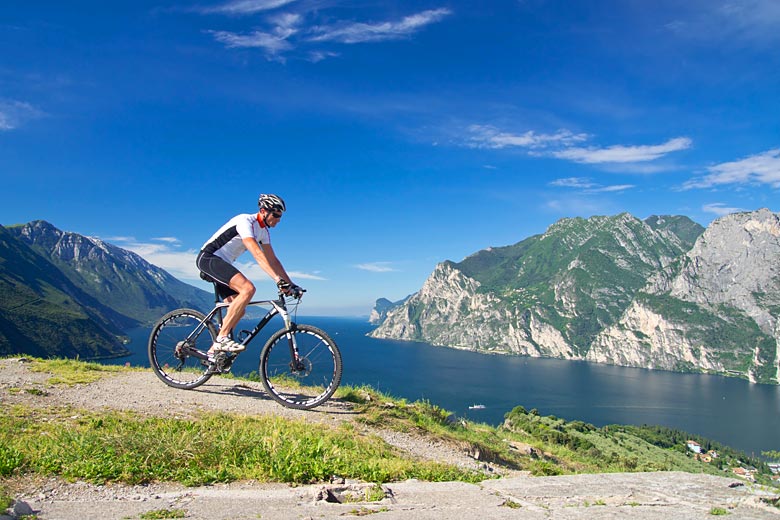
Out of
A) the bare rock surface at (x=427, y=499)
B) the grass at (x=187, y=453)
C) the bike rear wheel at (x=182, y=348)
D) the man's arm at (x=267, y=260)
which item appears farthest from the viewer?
the bike rear wheel at (x=182, y=348)

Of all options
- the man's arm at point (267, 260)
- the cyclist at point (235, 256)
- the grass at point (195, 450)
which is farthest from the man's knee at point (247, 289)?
the grass at point (195, 450)

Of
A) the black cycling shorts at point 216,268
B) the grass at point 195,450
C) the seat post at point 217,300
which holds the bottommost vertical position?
the grass at point 195,450

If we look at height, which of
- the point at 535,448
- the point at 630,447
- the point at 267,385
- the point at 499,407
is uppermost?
the point at 267,385

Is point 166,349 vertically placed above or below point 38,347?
above

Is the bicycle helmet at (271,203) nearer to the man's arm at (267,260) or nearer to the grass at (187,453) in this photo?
the man's arm at (267,260)

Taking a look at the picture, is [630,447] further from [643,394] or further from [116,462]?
[643,394]

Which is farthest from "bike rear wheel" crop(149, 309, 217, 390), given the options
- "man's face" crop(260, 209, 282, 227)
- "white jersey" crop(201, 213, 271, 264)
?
"man's face" crop(260, 209, 282, 227)

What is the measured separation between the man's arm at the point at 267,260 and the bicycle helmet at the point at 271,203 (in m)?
0.68

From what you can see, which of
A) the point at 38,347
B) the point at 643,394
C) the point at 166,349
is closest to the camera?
the point at 166,349

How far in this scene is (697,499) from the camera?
442 centimetres

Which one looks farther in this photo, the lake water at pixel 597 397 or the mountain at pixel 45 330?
the mountain at pixel 45 330

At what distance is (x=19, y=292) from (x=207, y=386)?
20118cm

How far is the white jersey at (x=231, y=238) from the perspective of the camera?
7922mm

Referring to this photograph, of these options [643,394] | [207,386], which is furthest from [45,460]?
[643,394]
